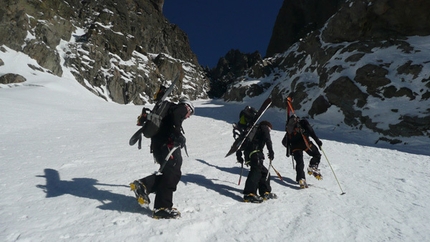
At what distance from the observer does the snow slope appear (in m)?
3.33

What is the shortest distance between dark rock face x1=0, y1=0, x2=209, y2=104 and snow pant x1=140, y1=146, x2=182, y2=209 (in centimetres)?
4744

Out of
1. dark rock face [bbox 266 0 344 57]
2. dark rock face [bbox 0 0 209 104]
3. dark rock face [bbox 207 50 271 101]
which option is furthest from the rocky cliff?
dark rock face [bbox 207 50 271 101]

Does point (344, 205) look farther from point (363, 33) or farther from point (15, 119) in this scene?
point (363, 33)

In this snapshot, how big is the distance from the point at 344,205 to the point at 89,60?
181 feet

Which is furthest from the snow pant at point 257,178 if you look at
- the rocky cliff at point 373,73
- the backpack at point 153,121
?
the rocky cliff at point 373,73

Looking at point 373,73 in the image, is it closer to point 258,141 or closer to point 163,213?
point 258,141

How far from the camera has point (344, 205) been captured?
4.67 metres

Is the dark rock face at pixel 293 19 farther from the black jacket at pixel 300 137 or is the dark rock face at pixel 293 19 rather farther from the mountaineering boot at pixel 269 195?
the mountaineering boot at pixel 269 195

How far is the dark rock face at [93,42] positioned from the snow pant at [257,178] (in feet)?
155

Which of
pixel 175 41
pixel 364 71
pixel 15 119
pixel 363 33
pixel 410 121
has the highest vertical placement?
pixel 175 41

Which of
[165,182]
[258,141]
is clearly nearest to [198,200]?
[165,182]

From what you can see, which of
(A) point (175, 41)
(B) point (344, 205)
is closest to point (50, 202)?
(B) point (344, 205)

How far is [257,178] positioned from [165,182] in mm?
1946

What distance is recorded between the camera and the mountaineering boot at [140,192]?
3.69 metres
